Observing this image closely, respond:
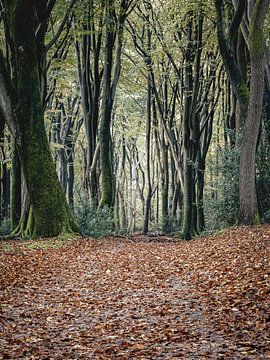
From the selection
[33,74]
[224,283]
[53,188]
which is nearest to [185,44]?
[33,74]

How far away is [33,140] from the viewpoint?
1477 cm

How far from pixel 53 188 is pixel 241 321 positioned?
33.0 feet

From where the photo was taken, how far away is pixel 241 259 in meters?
8.77

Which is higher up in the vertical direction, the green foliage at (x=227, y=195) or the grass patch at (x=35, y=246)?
the green foliage at (x=227, y=195)

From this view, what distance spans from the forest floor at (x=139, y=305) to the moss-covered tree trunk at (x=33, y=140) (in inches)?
131

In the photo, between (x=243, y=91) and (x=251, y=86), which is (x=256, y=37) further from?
(x=243, y=91)

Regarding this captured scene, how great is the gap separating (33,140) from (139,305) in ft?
29.7

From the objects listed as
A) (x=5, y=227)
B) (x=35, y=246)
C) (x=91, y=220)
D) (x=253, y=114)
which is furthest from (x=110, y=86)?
(x=35, y=246)

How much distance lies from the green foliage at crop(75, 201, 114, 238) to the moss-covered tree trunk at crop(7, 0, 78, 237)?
3417 millimetres

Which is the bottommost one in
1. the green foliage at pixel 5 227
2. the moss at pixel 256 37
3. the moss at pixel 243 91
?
the green foliage at pixel 5 227

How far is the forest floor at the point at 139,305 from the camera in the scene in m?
5.01

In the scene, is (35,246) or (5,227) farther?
(5,227)

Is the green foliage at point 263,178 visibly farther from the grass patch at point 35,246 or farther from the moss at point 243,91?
the grass patch at point 35,246

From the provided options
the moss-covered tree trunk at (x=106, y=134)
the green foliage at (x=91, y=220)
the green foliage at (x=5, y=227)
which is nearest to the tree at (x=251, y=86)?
the green foliage at (x=91, y=220)
